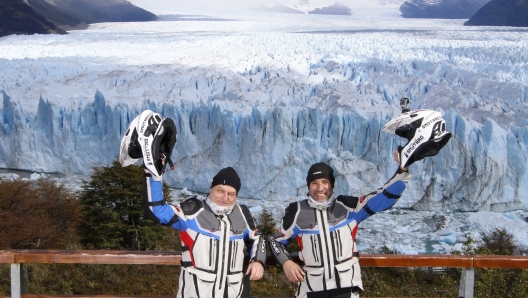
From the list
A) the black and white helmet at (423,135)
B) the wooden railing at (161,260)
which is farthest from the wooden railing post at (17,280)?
the black and white helmet at (423,135)

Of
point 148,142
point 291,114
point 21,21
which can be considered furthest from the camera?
point 21,21

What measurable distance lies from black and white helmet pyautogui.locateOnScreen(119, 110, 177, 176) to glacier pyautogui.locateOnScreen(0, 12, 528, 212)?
7.82 m

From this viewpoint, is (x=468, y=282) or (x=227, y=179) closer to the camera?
(x=227, y=179)

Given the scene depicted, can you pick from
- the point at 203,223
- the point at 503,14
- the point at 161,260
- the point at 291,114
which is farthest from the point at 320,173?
the point at 503,14

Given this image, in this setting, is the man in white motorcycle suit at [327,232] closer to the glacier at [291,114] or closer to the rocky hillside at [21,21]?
the glacier at [291,114]

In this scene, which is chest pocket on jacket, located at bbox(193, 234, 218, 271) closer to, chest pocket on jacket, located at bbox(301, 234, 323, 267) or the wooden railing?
the wooden railing

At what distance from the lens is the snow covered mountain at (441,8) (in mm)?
35350

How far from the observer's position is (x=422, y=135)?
1.89m

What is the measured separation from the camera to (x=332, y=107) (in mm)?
10375

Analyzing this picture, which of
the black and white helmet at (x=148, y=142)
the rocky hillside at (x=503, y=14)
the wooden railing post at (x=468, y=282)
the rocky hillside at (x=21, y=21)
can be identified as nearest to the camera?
the black and white helmet at (x=148, y=142)

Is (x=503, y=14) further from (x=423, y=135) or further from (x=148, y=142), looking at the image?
(x=148, y=142)

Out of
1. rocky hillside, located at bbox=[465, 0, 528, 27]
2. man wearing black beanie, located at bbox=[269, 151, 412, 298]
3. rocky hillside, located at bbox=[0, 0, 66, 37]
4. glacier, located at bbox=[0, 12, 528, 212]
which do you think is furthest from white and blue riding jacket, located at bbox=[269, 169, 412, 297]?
rocky hillside, located at bbox=[0, 0, 66, 37]

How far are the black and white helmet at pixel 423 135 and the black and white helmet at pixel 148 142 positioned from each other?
90cm

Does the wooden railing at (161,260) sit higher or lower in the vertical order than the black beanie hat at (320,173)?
lower
